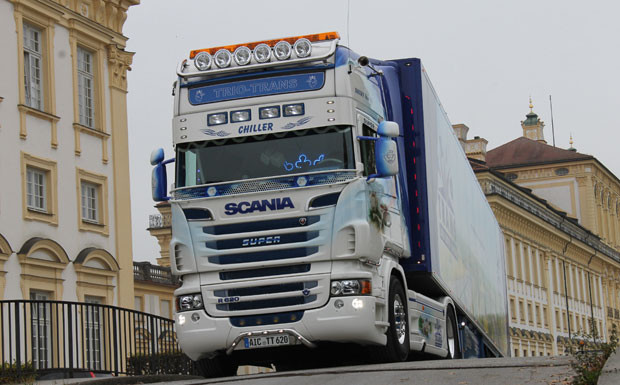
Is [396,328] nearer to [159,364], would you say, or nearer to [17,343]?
[17,343]

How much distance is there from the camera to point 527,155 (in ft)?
342

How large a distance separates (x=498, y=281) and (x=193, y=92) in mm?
12460

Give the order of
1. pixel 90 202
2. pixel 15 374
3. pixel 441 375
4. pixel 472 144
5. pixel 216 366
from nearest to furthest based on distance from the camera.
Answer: pixel 441 375 → pixel 216 366 → pixel 15 374 → pixel 90 202 → pixel 472 144

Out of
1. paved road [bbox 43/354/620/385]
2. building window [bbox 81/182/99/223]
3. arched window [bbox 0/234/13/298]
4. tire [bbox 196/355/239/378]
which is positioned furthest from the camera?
building window [bbox 81/182/99/223]

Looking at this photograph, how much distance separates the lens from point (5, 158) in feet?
103

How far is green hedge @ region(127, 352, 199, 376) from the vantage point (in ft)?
70.5

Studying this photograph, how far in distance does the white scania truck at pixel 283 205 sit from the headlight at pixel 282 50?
0.06ft

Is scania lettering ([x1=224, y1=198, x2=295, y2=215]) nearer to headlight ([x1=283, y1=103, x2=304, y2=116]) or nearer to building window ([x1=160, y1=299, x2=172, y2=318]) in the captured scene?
headlight ([x1=283, y1=103, x2=304, y2=116])

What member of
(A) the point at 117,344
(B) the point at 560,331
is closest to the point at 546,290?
(B) the point at 560,331

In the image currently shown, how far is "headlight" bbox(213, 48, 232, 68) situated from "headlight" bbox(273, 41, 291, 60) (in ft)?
1.99

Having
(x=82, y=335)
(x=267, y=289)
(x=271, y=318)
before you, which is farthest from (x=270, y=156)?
(x=82, y=335)

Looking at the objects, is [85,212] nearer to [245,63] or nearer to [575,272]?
[245,63]

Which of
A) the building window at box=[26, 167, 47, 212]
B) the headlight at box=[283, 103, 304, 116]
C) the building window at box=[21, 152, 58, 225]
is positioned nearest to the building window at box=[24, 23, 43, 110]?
the building window at box=[21, 152, 58, 225]

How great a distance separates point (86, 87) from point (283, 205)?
2114 cm
